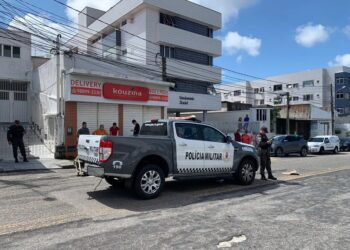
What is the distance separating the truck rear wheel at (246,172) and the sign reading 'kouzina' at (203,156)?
2.85 feet

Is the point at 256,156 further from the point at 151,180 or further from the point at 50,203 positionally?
the point at 50,203

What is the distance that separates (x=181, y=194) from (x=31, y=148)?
12499 mm

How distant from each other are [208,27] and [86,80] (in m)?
23.8

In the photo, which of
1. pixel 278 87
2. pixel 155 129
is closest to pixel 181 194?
pixel 155 129

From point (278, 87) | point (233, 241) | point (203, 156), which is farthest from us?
point (278, 87)

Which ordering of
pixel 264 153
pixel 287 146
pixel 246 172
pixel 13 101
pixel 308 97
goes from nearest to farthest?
pixel 246 172
pixel 264 153
pixel 13 101
pixel 287 146
pixel 308 97

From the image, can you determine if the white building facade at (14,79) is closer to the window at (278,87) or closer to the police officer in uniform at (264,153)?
the police officer in uniform at (264,153)

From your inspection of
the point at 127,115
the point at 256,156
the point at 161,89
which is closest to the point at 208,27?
the point at 161,89

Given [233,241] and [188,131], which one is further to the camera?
[188,131]

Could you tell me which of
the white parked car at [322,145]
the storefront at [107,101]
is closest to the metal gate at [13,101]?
the storefront at [107,101]

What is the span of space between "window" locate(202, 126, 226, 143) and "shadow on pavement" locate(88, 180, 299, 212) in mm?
1306

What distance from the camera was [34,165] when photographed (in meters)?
15.0

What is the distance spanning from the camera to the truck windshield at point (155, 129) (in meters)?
9.37

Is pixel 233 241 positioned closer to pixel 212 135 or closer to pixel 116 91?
pixel 212 135
